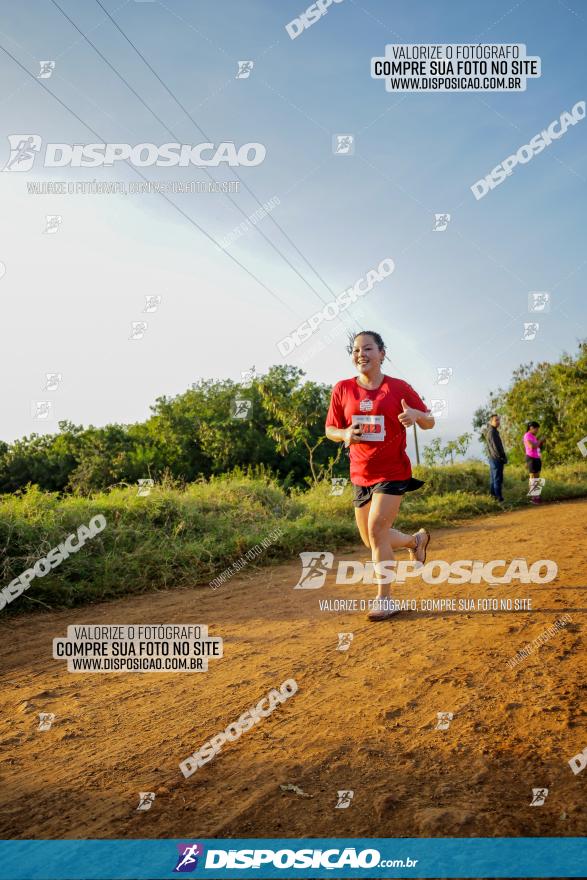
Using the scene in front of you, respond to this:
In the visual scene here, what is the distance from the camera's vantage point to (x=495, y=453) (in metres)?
15.3

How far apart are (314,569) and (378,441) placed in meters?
3.17

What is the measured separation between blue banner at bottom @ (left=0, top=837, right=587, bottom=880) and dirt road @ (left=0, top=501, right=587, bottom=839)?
1.8 inches

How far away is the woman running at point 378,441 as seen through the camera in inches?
210

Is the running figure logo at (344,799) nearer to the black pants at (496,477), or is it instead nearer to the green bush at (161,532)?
the green bush at (161,532)

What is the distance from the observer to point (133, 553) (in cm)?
799

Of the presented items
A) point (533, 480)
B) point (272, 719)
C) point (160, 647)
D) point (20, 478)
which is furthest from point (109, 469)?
point (272, 719)

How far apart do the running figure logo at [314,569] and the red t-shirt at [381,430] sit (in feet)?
6.77

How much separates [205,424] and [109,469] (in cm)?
569

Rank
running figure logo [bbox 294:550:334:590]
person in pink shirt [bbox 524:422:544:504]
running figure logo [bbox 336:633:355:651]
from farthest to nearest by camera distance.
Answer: person in pink shirt [bbox 524:422:544:504] → running figure logo [bbox 294:550:334:590] → running figure logo [bbox 336:633:355:651]

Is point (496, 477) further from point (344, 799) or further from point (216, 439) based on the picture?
point (216, 439)

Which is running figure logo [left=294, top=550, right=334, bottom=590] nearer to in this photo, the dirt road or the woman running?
the dirt road

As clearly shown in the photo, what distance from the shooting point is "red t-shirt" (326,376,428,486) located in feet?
17.7

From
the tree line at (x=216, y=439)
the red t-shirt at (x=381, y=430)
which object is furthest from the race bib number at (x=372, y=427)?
the tree line at (x=216, y=439)

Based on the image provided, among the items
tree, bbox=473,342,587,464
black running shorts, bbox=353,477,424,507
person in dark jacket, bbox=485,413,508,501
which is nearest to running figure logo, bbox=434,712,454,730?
black running shorts, bbox=353,477,424,507
